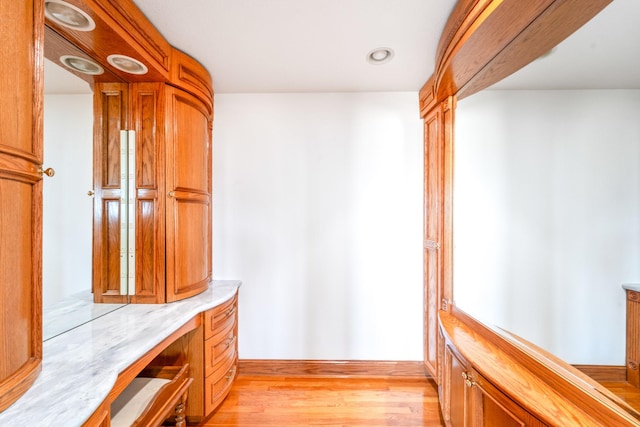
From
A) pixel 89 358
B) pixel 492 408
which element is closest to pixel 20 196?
pixel 89 358

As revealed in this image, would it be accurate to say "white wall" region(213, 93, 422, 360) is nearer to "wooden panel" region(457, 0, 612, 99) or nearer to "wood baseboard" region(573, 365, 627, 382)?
"wooden panel" region(457, 0, 612, 99)

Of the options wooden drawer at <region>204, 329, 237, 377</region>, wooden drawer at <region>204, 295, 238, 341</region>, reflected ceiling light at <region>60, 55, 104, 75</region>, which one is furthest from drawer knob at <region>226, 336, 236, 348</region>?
reflected ceiling light at <region>60, 55, 104, 75</region>

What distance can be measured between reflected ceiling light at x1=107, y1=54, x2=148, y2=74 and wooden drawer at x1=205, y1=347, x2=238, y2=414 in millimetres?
1917

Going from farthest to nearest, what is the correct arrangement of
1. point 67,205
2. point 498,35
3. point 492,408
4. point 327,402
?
point 327,402
point 67,205
point 498,35
point 492,408

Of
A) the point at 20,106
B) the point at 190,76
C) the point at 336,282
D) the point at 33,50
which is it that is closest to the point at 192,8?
the point at 190,76

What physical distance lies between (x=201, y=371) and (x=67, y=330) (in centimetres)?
74

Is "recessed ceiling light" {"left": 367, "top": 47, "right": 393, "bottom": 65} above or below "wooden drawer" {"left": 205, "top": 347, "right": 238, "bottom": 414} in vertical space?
above

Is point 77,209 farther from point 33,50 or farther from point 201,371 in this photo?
point 201,371

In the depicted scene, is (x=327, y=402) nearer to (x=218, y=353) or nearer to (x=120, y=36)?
(x=218, y=353)

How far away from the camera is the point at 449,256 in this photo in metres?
1.75

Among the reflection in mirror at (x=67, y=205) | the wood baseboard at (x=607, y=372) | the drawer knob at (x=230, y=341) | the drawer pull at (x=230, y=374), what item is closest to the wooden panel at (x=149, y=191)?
the reflection in mirror at (x=67, y=205)

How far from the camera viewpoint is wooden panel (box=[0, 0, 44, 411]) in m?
0.74

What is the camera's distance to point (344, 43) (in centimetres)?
159

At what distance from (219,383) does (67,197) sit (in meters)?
1.45
